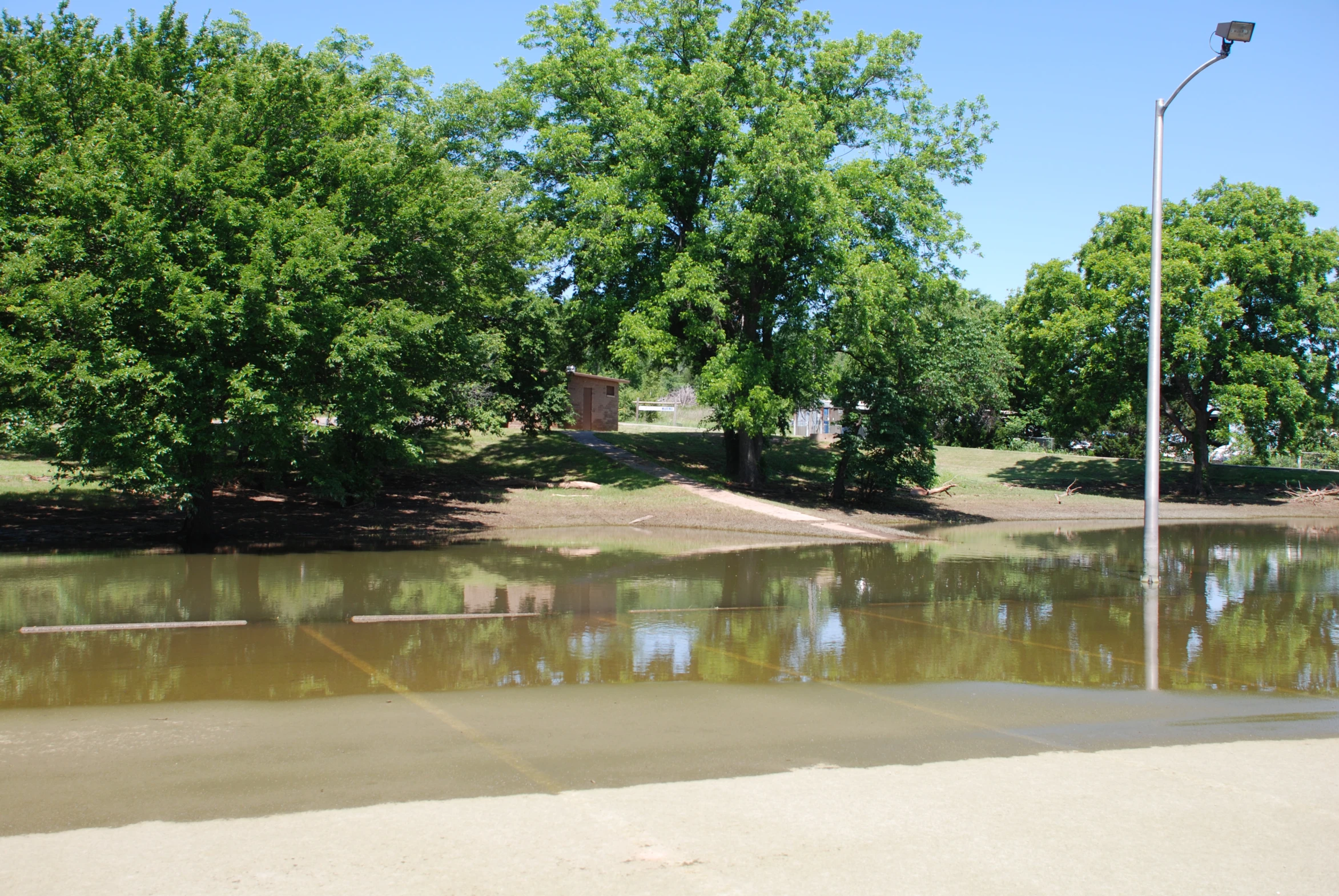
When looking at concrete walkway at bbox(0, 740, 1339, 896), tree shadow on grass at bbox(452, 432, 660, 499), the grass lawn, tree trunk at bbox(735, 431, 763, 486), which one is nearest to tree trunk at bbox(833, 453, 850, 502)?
the grass lawn

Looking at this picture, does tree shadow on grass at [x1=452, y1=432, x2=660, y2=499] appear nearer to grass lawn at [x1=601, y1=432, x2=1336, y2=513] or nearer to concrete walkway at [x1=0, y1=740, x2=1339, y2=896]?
grass lawn at [x1=601, y1=432, x2=1336, y2=513]

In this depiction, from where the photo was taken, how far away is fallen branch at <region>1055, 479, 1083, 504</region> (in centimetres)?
3603

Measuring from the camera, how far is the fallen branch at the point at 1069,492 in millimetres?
36025

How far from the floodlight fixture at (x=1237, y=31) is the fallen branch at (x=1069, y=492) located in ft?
78.1

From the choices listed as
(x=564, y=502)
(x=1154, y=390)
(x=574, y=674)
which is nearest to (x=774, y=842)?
(x=574, y=674)

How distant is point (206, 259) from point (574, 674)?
11504 millimetres

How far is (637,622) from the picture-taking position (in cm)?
1186

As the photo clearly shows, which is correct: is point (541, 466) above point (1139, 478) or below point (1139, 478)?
above

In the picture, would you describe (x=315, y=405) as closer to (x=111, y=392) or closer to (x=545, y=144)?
(x=111, y=392)

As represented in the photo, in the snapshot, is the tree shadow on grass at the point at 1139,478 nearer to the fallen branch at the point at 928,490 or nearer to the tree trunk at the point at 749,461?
the fallen branch at the point at 928,490

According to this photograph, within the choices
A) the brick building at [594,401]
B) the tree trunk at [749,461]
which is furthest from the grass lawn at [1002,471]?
the brick building at [594,401]

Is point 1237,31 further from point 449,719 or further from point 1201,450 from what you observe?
point 1201,450

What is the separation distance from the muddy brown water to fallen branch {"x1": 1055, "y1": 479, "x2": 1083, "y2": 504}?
19.0 metres

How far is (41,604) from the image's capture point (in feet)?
40.2
